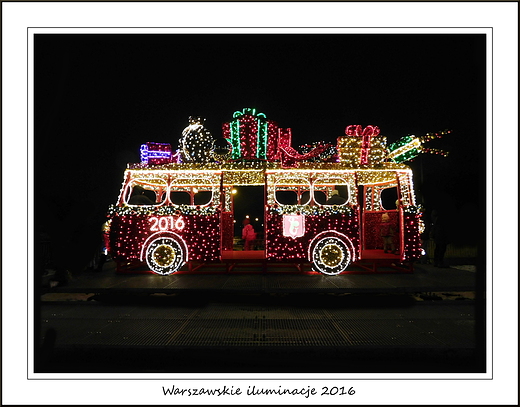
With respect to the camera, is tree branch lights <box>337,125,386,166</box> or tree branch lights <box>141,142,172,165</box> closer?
tree branch lights <box>337,125,386,166</box>

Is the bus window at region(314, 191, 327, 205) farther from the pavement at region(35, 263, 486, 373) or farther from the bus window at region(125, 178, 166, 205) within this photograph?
the bus window at region(125, 178, 166, 205)

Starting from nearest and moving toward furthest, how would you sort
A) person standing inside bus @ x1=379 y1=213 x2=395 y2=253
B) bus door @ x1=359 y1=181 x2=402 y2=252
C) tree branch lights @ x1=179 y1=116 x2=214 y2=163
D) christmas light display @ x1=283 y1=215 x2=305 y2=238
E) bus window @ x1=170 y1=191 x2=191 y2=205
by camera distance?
christmas light display @ x1=283 y1=215 x2=305 y2=238
tree branch lights @ x1=179 y1=116 x2=214 y2=163
person standing inside bus @ x1=379 y1=213 x2=395 y2=253
bus door @ x1=359 y1=181 x2=402 y2=252
bus window @ x1=170 y1=191 x2=191 y2=205

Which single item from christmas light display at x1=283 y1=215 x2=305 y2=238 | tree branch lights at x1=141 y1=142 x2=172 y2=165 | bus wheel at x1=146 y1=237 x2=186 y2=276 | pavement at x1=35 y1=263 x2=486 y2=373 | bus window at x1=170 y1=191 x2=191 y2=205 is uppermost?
tree branch lights at x1=141 y1=142 x2=172 y2=165

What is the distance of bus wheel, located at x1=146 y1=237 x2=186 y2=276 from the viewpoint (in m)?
6.70

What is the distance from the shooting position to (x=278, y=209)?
22.5ft

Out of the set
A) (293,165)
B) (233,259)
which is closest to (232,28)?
(293,165)

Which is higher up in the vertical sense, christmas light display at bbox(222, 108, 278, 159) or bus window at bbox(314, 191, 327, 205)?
christmas light display at bbox(222, 108, 278, 159)

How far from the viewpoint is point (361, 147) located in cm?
686

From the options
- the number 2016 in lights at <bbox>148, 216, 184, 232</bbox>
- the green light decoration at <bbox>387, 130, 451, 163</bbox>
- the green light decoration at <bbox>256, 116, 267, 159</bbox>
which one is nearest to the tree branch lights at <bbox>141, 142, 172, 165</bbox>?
the number 2016 in lights at <bbox>148, 216, 184, 232</bbox>

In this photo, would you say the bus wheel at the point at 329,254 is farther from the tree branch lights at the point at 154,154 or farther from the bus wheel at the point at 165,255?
the tree branch lights at the point at 154,154

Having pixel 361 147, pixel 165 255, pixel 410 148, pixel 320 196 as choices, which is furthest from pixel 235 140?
pixel 410 148

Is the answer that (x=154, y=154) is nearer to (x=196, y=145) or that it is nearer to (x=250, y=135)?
(x=196, y=145)

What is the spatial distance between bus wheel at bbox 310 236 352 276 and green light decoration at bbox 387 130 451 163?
2.57 meters

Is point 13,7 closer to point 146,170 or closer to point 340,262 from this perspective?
point 146,170
